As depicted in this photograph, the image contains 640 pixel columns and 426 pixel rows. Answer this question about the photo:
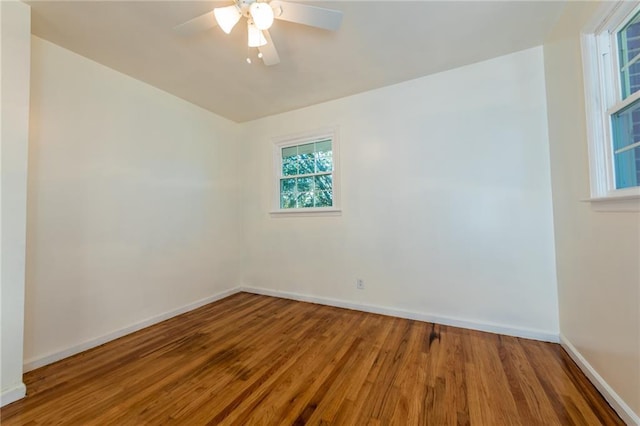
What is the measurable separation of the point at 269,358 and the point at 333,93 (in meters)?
2.93

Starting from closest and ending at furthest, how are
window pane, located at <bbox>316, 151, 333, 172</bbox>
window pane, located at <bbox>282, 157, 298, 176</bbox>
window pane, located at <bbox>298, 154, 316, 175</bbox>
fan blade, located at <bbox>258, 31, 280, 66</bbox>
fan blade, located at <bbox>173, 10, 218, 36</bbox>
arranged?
1. fan blade, located at <bbox>173, 10, 218, 36</bbox>
2. fan blade, located at <bbox>258, 31, 280, 66</bbox>
3. window pane, located at <bbox>316, 151, 333, 172</bbox>
4. window pane, located at <bbox>298, 154, 316, 175</bbox>
5. window pane, located at <bbox>282, 157, 298, 176</bbox>

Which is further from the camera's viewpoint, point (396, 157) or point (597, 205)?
point (396, 157)

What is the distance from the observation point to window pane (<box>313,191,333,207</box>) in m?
3.25

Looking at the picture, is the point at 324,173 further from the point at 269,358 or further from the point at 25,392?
the point at 25,392

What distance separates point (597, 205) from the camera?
154cm

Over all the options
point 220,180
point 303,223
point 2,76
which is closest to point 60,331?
point 2,76

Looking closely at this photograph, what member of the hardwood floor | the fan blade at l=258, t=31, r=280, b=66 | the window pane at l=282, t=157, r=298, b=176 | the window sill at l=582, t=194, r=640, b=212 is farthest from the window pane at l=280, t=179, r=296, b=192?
the window sill at l=582, t=194, r=640, b=212

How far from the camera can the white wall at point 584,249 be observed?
4.26 feet

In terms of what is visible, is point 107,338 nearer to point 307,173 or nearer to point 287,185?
point 287,185

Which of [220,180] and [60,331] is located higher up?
[220,180]

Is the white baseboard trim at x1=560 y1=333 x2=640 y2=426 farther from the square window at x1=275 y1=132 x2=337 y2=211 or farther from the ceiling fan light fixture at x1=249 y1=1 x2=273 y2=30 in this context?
the ceiling fan light fixture at x1=249 y1=1 x2=273 y2=30

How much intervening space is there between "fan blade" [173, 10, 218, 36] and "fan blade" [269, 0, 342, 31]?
0.43 metres

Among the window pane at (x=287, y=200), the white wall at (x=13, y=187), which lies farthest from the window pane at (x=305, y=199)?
the white wall at (x=13, y=187)

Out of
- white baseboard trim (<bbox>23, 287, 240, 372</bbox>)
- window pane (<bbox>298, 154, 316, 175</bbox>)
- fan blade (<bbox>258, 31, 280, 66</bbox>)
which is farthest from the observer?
window pane (<bbox>298, 154, 316, 175</bbox>)
